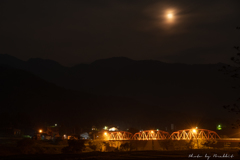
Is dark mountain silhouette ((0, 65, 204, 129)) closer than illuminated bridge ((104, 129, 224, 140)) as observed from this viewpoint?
No

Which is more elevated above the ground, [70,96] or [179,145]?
[70,96]

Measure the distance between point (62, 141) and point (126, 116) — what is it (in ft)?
341

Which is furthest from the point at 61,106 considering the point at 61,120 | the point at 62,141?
the point at 62,141

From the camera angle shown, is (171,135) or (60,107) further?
(60,107)

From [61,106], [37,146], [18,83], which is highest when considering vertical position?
[18,83]

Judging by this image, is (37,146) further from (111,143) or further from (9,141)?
(111,143)

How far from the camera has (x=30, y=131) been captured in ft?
329

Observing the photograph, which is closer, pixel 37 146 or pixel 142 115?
pixel 37 146

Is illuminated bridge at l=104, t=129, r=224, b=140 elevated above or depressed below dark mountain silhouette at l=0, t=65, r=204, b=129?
below

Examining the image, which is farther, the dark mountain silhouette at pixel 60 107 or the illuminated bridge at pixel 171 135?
the dark mountain silhouette at pixel 60 107

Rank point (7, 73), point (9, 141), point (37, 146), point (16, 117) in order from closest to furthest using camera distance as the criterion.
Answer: point (37, 146)
point (9, 141)
point (16, 117)
point (7, 73)

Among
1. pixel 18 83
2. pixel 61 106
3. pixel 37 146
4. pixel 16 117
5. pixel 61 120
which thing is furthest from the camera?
pixel 18 83

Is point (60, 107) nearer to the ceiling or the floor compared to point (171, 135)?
nearer to the ceiling

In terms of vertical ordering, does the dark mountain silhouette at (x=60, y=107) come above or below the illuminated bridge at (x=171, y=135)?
above
